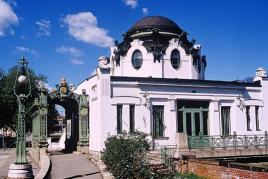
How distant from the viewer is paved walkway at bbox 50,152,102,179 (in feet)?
57.6

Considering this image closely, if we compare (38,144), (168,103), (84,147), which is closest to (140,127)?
(168,103)

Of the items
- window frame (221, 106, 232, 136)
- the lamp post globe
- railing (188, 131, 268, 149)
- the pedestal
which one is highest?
the lamp post globe

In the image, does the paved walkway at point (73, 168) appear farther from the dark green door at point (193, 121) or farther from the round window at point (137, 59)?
the round window at point (137, 59)

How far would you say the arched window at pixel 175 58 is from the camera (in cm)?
3022

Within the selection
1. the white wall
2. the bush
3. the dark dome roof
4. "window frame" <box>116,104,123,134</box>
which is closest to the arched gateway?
"window frame" <box>116,104,123,134</box>

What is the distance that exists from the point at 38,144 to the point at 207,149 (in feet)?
35.3

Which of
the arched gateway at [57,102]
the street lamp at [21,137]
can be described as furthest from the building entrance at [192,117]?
the street lamp at [21,137]

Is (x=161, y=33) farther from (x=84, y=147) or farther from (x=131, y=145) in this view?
(x=131, y=145)

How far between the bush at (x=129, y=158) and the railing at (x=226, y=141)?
6.95 meters

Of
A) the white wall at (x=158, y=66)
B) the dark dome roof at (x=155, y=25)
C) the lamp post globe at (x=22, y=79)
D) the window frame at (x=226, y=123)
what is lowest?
the window frame at (x=226, y=123)

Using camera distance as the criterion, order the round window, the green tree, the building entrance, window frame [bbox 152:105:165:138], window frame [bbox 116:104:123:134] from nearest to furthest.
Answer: window frame [bbox 116:104:123:134] → window frame [bbox 152:105:165:138] → the building entrance → the round window → the green tree

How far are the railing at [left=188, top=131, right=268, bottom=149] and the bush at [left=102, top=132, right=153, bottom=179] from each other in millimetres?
6948

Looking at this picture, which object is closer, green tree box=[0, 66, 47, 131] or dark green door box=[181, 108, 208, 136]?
dark green door box=[181, 108, 208, 136]

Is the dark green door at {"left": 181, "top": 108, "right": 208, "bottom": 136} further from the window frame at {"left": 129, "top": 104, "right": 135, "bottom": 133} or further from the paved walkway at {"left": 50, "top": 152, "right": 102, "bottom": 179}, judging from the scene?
the paved walkway at {"left": 50, "top": 152, "right": 102, "bottom": 179}
